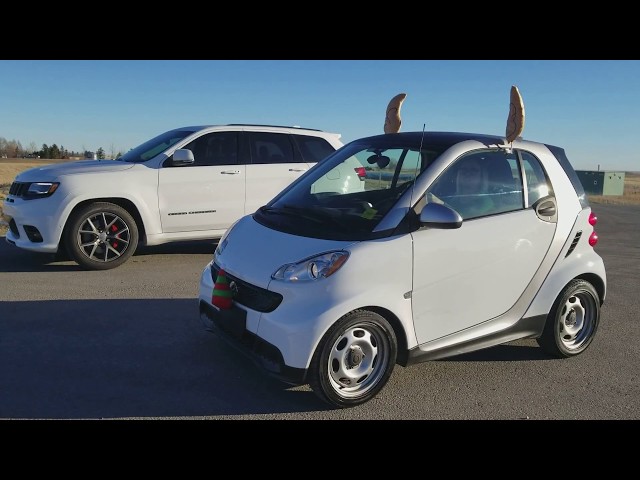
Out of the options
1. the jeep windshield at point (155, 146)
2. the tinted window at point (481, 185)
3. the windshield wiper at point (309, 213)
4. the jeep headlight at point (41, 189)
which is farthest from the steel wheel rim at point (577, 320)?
the jeep headlight at point (41, 189)

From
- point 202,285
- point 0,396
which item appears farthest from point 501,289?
point 0,396

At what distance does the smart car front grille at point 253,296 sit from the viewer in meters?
3.71

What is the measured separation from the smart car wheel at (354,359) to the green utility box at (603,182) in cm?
3776

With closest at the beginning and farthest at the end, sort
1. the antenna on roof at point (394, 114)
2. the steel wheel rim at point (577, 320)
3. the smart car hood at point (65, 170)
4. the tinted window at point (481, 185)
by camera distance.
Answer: the tinted window at point (481, 185) → the steel wheel rim at point (577, 320) → the antenna on roof at point (394, 114) → the smart car hood at point (65, 170)

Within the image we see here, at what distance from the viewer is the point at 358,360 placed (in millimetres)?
3826

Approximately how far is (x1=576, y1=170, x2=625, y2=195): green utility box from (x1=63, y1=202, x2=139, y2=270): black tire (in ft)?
118

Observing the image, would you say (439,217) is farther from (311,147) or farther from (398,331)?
(311,147)

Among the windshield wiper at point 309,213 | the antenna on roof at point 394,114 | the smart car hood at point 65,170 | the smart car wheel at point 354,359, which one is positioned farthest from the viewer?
the smart car hood at point 65,170

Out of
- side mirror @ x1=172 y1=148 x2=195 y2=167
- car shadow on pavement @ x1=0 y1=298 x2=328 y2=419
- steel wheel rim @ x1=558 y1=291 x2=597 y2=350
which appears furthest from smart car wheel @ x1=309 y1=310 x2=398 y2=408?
side mirror @ x1=172 y1=148 x2=195 y2=167

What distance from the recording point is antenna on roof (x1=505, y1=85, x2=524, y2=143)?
4.47 metres

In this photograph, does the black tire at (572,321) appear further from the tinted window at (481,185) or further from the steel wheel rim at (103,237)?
the steel wheel rim at (103,237)

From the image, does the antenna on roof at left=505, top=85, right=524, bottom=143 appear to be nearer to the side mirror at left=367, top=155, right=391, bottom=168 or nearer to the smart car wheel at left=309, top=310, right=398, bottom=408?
the side mirror at left=367, top=155, right=391, bottom=168

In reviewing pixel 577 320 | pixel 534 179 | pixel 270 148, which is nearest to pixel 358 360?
pixel 534 179
